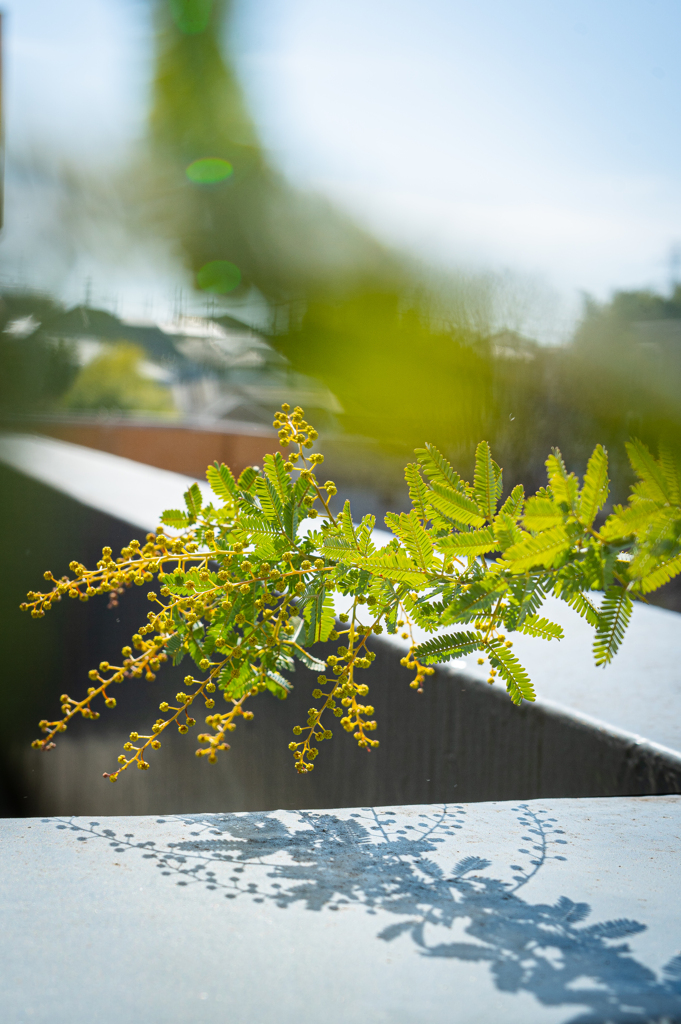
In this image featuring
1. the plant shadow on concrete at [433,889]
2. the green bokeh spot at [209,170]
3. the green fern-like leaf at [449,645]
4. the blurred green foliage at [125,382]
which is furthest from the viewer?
the blurred green foliage at [125,382]

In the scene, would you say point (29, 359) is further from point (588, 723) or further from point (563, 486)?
point (563, 486)

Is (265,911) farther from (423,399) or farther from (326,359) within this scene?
(326,359)

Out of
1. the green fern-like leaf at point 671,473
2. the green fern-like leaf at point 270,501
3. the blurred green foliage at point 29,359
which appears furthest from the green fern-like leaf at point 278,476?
the blurred green foliage at point 29,359

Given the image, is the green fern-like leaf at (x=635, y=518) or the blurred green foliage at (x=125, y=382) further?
the blurred green foliage at (x=125, y=382)

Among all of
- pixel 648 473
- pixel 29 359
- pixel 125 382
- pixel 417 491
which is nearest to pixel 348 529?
pixel 417 491

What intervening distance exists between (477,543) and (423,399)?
175 centimetres

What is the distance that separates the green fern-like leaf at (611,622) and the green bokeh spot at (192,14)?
14726 millimetres

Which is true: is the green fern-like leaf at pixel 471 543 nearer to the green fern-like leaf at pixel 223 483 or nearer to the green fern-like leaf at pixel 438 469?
the green fern-like leaf at pixel 438 469

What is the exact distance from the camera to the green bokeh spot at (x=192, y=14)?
41.3ft

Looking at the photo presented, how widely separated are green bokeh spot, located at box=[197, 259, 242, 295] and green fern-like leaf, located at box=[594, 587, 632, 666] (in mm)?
14475

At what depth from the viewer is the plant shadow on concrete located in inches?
12.5

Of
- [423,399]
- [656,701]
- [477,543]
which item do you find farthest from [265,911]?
[423,399]

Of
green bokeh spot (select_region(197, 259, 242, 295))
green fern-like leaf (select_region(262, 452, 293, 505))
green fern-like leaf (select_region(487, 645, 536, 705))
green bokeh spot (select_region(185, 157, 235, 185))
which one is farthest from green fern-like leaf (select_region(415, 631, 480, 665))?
green bokeh spot (select_region(185, 157, 235, 185))

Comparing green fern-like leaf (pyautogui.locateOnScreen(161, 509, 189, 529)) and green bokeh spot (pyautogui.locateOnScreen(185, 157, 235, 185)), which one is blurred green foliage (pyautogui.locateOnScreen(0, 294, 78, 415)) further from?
green bokeh spot (pyautogui.locateOnScreen(185, 157, 235, 185))
